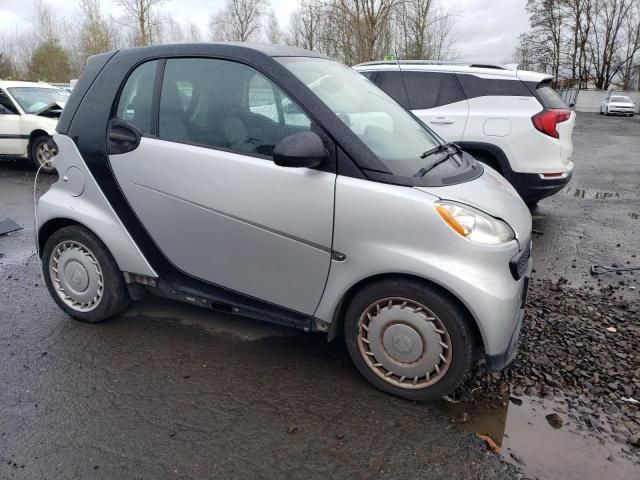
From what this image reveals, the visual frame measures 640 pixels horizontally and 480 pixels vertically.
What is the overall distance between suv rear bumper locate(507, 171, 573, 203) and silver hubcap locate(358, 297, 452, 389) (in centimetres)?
387

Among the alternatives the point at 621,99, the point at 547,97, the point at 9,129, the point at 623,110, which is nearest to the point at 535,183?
the point at 547,97

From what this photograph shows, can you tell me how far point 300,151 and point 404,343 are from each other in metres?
1.17

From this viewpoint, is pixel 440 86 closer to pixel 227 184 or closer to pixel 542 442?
pixel 227 184

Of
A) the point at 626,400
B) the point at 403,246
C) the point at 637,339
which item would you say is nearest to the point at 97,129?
the point at 403,246

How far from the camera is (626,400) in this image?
284 cm

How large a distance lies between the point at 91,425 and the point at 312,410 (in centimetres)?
114

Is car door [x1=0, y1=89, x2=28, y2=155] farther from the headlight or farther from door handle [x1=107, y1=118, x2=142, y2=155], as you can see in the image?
the headlight

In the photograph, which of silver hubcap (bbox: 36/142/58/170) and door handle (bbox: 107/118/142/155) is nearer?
door handle (bbox: 107/118/142/155)

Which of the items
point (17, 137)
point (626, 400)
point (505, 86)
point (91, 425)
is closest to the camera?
point (91, 425)

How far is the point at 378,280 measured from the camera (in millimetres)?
2746

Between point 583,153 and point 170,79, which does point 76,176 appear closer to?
point 170,79

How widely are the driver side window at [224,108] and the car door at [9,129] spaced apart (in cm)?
821

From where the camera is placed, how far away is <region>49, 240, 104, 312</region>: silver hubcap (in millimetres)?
3512

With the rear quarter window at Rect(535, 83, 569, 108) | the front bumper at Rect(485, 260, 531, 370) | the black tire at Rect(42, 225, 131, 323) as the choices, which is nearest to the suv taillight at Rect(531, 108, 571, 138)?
the rear quarter window at Rect(535, 83, 569, 108)
